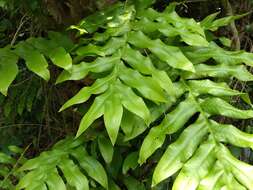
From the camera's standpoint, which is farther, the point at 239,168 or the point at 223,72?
the point at 223,72

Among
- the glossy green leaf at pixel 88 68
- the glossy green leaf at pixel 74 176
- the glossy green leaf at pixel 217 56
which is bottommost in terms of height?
the glossy green leaf at pixel 74 176

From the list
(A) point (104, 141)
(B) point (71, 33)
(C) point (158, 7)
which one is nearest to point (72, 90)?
(B) point (71, 33)

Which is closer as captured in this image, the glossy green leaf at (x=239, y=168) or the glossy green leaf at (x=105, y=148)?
the glossy green leaf at (x=239, y=168)

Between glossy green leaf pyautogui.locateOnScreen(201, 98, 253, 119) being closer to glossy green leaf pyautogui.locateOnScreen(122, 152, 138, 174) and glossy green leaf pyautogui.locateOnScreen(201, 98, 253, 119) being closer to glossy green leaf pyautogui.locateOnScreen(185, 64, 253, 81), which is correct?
glossy green leaf pyautogui.locateOnScreen(185, 64, 253, 81)

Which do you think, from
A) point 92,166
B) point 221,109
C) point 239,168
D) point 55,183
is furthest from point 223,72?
point 55,183

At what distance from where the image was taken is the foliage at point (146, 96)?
125cm

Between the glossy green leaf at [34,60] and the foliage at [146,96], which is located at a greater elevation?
the glossy green leaf at [34,60]

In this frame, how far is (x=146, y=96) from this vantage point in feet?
4.42

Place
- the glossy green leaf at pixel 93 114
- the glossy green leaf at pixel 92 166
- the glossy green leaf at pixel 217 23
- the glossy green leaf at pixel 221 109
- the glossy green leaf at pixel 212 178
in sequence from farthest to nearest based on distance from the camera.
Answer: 1. the glossy green leaf at pixel 217 23
2. the glossy green leaf at pixel 92 166
3. the glossy green leaf at pixel 221 109
4. the glossy green leaf at pixel 93 114
5. the glossy green leaf at pixel 212 178

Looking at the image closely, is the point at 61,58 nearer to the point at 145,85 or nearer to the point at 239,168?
the point at 145,85

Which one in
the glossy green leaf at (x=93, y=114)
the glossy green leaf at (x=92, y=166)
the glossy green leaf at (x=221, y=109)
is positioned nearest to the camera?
the glossy green leaf at (x=93, y=114)

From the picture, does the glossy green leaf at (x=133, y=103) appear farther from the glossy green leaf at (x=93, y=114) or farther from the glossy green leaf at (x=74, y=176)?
the glossy green leaf at (x=74, y=176)

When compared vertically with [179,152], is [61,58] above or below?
above

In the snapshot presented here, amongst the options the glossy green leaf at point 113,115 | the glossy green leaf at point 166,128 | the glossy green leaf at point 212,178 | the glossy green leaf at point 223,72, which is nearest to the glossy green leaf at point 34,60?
the glossy green leaf at point 113,115
